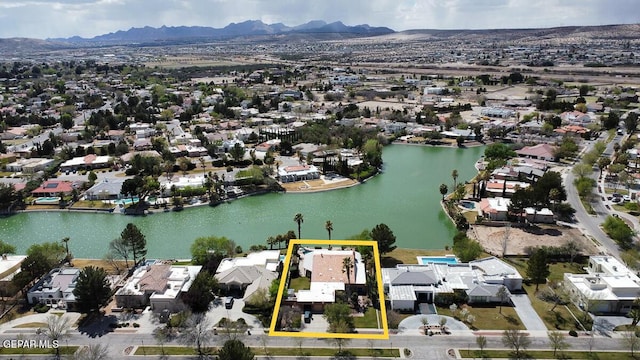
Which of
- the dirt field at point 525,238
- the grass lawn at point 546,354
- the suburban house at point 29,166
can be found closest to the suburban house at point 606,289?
the grass lawn at point 546,354

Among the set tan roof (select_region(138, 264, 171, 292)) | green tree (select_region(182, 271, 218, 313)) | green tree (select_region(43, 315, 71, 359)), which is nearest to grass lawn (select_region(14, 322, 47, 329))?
green tree (select_region(43, 315, 71, 359))

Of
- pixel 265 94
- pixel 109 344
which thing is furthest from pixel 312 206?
pixel 265 94

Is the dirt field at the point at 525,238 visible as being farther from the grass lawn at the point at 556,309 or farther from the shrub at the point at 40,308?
the shrub at the point at 40,308

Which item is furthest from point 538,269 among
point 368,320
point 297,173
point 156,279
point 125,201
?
point 125,201

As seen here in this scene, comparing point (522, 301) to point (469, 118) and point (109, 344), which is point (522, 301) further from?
point (469, 118)

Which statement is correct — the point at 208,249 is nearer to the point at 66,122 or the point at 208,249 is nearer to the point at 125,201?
the point at 125,201
